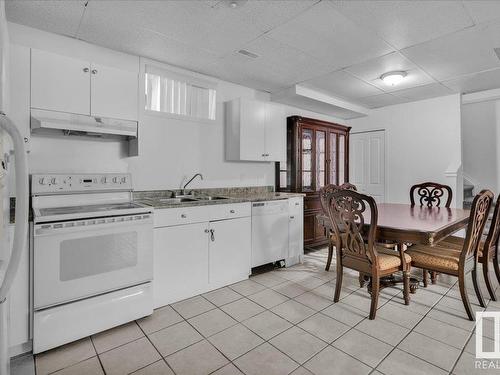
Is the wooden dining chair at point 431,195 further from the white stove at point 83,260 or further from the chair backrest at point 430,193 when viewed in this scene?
the white stove at point 83,260

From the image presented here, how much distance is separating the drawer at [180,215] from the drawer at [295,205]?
1.25 metres

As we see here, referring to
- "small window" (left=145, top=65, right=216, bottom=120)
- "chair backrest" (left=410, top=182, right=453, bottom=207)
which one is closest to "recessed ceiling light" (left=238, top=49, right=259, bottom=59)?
"small window" (left=145, top=65, right=216, bottom=120)

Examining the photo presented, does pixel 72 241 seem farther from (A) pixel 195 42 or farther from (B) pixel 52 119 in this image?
(A) pixel 195 42

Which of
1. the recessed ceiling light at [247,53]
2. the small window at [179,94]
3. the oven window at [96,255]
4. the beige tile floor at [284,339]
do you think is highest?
the recessed ceiling light at [247,53]

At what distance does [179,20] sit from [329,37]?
4.38ft

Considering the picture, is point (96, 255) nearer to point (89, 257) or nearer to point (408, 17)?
point (89, 257)

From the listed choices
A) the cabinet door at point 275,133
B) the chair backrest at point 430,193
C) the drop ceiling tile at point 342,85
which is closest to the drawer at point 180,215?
the cabinet door at point 275,133

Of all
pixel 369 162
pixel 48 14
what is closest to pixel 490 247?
pixel 369 162

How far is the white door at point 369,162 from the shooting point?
532 cm

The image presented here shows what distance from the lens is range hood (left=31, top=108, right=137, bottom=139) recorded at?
210 centimetres

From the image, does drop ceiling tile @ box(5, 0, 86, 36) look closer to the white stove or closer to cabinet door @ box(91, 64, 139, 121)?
cabinet door @ box(91, 64, 139, 121)

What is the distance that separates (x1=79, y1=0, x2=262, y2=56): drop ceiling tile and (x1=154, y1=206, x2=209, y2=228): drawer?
5.08ft

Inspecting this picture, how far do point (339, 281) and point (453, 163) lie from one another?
3263mm

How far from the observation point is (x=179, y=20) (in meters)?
2.33
